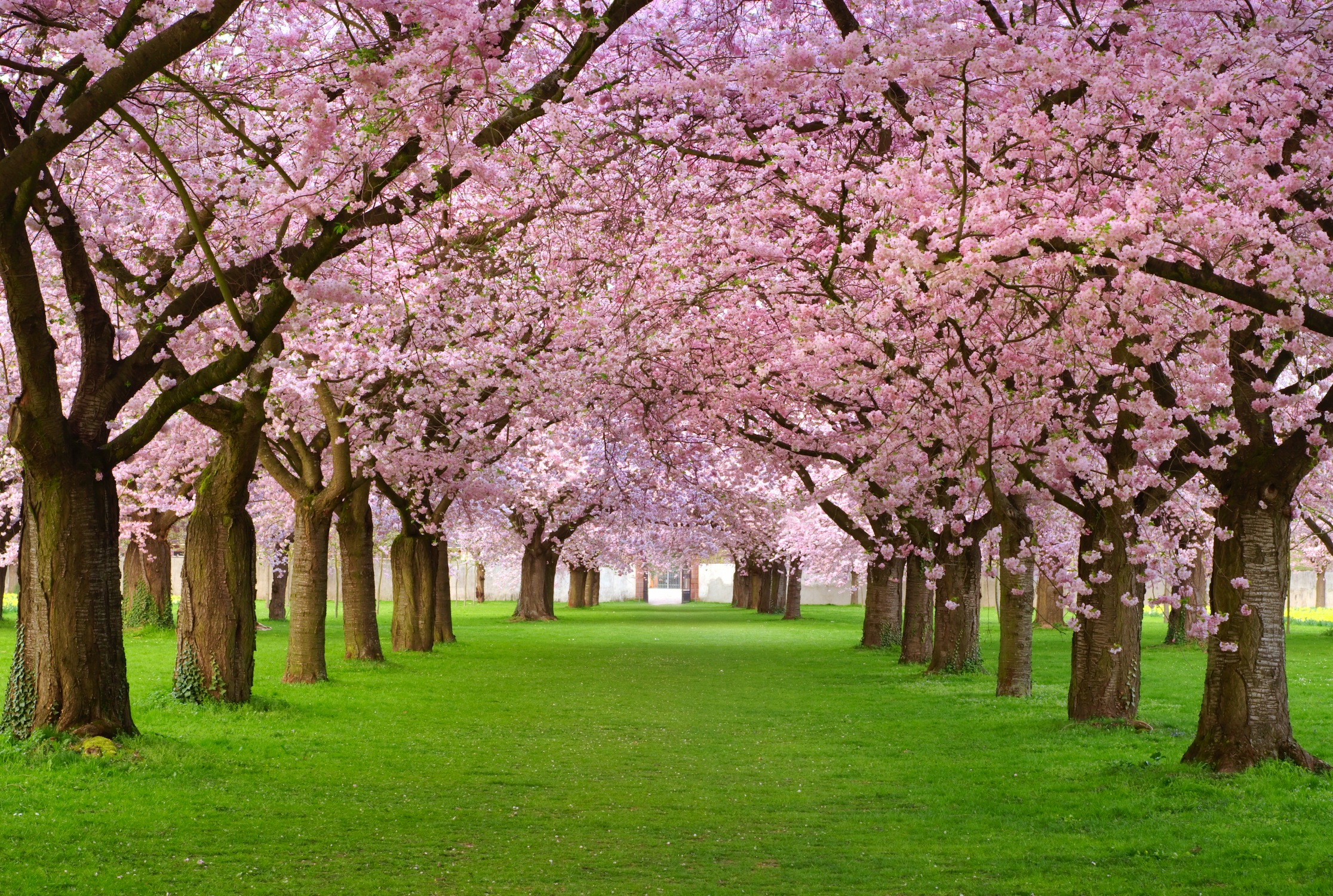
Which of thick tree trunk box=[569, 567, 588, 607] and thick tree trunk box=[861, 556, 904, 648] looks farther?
thick tree trunk box=[569, 567, 588, 607]

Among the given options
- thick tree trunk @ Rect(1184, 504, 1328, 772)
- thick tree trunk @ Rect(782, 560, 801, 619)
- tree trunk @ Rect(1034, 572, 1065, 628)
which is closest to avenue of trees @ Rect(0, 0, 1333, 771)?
thick tree trunk @ Rect(1184, 504, 1328, 772)

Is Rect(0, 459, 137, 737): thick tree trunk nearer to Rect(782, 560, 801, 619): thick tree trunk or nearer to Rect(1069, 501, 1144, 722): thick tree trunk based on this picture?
Rect(1069, 501, 1144, 722): thick tree trunk

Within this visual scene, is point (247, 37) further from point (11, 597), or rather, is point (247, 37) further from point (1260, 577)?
point (11, 597)

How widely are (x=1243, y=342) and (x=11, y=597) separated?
65.7m

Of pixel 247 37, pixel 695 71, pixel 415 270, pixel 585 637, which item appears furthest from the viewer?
pixel 585 637

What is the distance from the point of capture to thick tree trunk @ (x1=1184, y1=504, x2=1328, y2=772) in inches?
428

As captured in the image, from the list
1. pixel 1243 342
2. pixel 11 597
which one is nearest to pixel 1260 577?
pixel 1243 342

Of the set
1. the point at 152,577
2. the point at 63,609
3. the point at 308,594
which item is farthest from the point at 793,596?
the point at 63,609

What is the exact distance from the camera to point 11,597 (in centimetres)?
6384

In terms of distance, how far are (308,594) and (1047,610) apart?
3149 cm

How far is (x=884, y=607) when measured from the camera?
32.5 metres

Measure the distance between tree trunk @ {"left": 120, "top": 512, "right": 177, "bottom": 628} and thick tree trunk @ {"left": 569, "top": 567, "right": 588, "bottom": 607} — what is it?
30.3m

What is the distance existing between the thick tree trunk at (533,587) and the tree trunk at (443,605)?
1685cm

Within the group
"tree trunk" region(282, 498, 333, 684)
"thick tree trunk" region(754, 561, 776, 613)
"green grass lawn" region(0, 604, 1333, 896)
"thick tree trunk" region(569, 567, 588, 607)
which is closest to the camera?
"green grass lawn" region(0, 604, 1333, 896)
